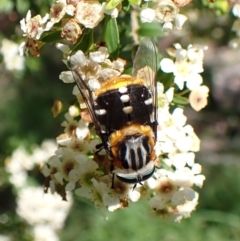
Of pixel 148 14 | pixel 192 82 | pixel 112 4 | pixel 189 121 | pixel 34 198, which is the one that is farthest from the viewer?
pixel 189 121

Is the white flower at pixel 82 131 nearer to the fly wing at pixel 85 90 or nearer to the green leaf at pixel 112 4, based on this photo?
the fly wing at pixel 85 90

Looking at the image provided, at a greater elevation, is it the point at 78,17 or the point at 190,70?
the point at 78,17

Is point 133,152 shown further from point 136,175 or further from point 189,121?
point 189,121

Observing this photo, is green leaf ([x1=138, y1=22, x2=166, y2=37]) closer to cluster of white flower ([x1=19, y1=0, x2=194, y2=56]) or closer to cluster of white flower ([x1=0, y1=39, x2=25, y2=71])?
cluster of white flower ([x1=19, y1=0, x2=194, y2=56])

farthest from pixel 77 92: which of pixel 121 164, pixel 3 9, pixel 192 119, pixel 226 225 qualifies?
pixel 192 119

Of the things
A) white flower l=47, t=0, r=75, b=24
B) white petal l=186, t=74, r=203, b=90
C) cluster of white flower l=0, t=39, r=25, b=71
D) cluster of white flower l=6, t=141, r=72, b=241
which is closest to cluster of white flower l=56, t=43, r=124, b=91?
white flower l=47, t=0, r=75, b=24

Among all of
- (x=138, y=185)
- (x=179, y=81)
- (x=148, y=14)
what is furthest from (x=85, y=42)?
(x=138, y=185)

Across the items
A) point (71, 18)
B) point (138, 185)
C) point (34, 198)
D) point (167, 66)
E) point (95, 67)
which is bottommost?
point (34, 198)
